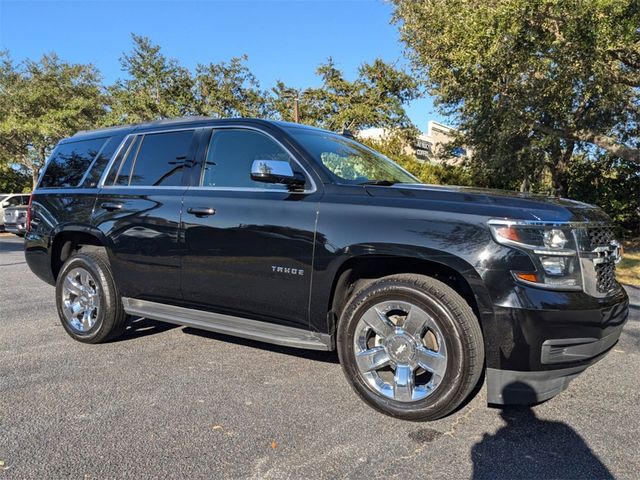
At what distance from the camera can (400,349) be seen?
3.22 meters

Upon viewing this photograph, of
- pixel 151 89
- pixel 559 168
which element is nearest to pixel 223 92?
pixel 151 89

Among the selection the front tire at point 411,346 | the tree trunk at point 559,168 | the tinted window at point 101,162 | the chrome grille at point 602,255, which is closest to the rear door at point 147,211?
the tinted window at point 101,162

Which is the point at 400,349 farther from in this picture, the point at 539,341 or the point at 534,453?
the point at 534,453

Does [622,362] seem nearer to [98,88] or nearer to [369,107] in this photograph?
[369,107]

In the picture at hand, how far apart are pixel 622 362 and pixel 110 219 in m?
4.51

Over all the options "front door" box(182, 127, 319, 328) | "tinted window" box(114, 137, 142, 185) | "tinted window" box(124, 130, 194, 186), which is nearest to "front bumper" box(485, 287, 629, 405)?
"front door" box(182, 127, 319, 328)

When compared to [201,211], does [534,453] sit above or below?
below

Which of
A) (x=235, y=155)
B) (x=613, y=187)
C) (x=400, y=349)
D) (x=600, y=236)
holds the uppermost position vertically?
(x=613, y=187)

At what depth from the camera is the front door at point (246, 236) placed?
352 cm

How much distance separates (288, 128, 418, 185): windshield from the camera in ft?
12.5

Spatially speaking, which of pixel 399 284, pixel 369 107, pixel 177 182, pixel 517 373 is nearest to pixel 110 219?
pixel 177 182

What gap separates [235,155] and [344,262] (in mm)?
1366

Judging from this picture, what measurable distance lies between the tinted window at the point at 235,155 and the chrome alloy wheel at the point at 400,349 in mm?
1359

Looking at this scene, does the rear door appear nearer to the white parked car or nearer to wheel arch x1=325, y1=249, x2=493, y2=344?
wheel arch x1=325, y1=249, x2=493, y2=344
